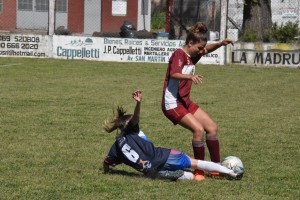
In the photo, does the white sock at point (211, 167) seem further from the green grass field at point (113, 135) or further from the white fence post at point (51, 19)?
the white fence post at point (51, 19)

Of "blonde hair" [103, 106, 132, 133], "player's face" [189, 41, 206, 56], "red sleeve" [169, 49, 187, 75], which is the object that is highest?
"player's face" [189, 41, 206, 56]

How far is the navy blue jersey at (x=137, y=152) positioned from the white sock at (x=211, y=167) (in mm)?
356

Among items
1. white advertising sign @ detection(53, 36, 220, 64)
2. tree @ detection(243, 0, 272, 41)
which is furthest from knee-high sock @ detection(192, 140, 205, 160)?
tree @ detection(243, 0, 272, 41)

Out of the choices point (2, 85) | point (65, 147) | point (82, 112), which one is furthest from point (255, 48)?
point (65, 147)

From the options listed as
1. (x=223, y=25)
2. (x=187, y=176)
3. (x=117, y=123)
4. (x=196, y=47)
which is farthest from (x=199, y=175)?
(x=223, y=25)

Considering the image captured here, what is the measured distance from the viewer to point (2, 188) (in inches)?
275

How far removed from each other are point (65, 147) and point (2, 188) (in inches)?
101

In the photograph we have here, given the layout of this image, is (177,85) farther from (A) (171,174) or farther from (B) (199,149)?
(A) (171,174)

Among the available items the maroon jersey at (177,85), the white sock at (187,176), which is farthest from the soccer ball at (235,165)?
the maroon jersey at (177,85)

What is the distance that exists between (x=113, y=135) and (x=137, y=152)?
10.4ft

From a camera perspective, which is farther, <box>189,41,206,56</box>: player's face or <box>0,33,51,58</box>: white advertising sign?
<box>0,33,51,58</box>: white advertising sign

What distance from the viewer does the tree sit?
27875mm

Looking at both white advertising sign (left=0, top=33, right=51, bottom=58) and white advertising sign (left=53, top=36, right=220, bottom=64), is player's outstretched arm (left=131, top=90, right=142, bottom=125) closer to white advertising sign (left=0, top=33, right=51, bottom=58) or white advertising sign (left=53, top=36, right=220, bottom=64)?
white advertising sign (left=53, top=36, right=220, bottom=64)

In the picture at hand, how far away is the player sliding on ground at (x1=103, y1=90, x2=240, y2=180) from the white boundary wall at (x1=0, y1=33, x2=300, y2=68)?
56.3 ft
